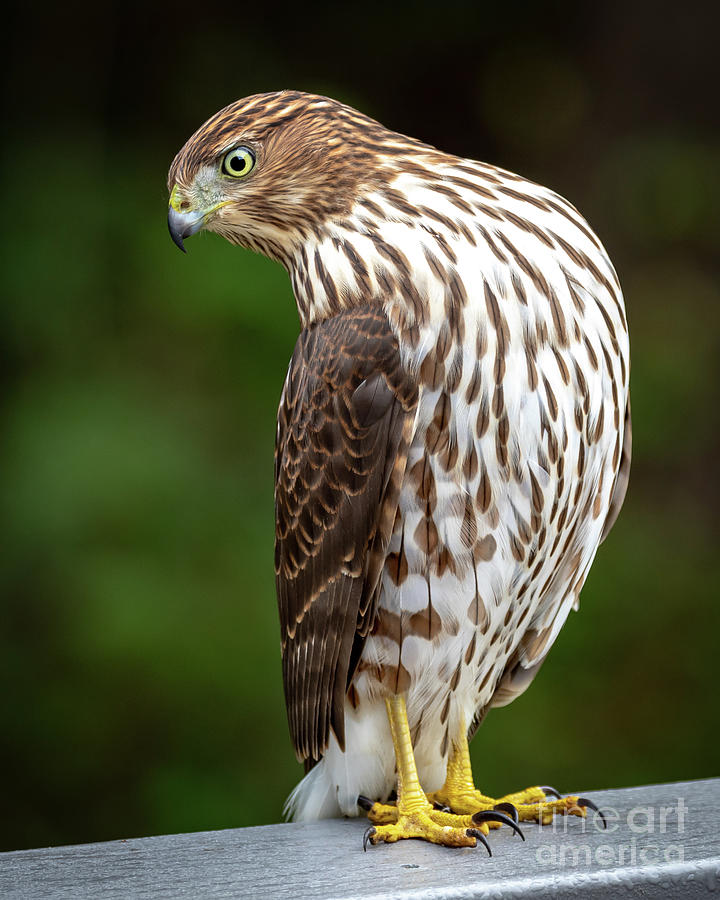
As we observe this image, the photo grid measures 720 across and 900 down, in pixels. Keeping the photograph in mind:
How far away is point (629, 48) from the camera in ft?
13.2

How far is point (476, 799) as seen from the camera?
6.29 feet

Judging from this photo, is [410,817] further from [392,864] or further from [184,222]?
[184,222]

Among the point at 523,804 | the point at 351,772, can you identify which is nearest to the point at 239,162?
the point at 351,772

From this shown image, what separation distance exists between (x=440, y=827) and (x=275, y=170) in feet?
3.30

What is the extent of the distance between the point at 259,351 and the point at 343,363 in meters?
1.87

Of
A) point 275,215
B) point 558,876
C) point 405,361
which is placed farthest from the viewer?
point 275,215

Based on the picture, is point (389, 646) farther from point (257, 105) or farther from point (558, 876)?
point (257, 105)

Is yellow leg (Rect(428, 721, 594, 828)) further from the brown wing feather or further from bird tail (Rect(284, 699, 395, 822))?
the brown wing feather

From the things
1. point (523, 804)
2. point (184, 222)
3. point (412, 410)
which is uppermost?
point (184, 222)

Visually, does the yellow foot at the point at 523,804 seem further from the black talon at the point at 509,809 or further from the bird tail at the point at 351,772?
the bird tail at the point at 351,772

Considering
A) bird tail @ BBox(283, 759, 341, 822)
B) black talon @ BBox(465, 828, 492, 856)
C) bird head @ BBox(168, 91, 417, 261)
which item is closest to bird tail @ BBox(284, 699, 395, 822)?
bird tail @ BBox(283, 759, 341, 822)

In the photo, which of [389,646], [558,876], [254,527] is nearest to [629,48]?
[254,527]

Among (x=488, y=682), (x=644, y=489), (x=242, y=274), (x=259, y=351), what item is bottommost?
(x=644, y=489)

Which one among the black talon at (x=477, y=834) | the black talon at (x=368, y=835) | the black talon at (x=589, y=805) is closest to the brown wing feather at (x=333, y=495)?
the black talon at (x=368, y=835)
